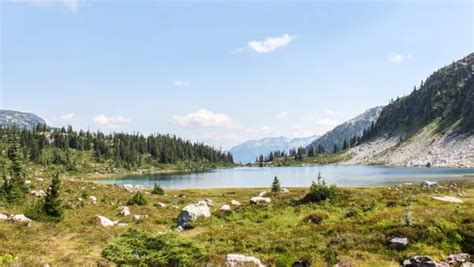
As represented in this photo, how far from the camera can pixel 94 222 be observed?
3105 cm

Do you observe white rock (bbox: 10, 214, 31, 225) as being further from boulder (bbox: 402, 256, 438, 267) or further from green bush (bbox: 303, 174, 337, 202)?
boulder (bbox: 402, 256, 438, 267)

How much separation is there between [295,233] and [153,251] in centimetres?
999

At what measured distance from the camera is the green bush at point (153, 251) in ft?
48.7

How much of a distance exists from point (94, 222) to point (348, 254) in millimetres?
21592

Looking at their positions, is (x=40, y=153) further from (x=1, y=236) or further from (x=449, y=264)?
(x=449, y=264)

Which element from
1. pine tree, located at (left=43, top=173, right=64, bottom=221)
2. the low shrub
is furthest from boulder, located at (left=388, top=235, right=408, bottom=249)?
pine tree, located at (left=43, top=173, right=64, bottom=221)

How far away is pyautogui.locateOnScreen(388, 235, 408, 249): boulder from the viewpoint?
17375mm

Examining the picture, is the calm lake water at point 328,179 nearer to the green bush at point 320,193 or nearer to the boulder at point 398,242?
the green bush at point 320,193

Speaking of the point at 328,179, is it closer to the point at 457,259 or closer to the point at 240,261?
the point at 457,259

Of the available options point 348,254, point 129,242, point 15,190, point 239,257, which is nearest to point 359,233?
point 348,254

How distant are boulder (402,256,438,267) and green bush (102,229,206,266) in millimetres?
8410

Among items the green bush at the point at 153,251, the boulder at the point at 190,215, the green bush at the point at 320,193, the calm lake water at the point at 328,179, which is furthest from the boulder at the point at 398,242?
the calm lake water at the point at 328,179

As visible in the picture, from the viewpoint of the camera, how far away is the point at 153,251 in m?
15.2

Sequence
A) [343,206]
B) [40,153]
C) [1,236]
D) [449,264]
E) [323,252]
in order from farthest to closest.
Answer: [40,153]
[343,206]
[1,236]
[323,252]
[449,264]
